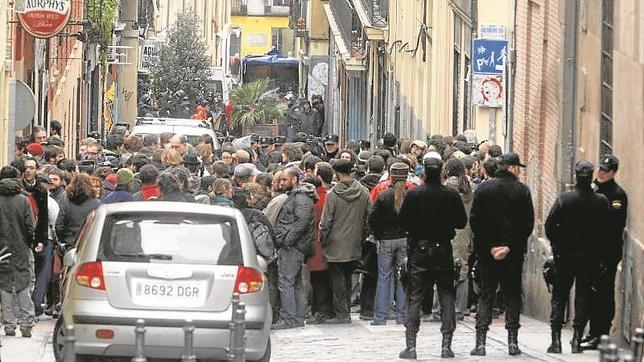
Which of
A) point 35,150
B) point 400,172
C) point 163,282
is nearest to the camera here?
point 163,282

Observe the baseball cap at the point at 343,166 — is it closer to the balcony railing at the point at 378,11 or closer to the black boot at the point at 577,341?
the black boot at the point at 577,341

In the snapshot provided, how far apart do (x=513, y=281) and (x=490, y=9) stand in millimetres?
13297

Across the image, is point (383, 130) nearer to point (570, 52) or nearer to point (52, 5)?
point (52, 5)

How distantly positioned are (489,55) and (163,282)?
13.1 metres

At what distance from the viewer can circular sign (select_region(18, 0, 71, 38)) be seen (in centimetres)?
3169

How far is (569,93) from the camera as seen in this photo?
21.6 meters

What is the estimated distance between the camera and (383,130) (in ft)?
170

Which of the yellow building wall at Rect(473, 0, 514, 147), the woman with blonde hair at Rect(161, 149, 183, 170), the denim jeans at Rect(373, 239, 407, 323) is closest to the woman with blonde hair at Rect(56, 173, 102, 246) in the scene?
the woman with blonde hair at Rect(161, 149, 183, 170)

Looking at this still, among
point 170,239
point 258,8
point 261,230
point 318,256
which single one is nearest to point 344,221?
point 318,256

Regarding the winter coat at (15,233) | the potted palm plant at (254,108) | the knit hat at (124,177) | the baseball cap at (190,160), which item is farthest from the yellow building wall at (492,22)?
the potted palm plant at (254,108)

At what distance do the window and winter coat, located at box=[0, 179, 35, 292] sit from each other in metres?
5.78

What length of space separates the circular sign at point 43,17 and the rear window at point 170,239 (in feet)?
55.2

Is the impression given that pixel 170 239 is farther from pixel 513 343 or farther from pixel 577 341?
pixel 577 341

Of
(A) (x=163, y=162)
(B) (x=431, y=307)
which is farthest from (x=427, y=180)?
(A) (x=163, y=162)
